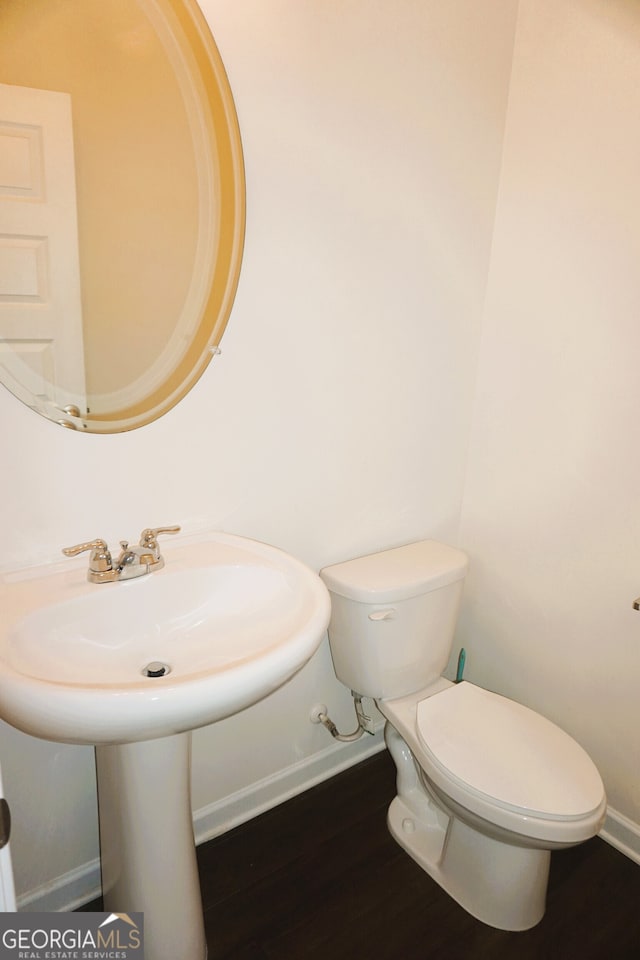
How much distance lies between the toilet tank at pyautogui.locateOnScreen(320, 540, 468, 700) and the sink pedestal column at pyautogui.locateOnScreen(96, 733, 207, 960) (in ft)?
1.84

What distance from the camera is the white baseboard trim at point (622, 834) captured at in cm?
158

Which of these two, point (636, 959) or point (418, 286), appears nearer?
point (636, 959)

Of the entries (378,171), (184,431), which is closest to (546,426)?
(378,171)

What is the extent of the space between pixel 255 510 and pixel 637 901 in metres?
1.37

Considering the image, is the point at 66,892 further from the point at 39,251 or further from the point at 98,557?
the point at 39,251

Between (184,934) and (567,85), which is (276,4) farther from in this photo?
(184,934)

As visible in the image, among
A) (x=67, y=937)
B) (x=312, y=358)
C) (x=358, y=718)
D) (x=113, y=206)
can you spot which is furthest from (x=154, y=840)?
(x=113, y=206)

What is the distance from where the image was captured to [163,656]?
107cm

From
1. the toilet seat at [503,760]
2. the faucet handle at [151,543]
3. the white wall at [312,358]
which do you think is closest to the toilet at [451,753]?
the toilet seat at [503,760]

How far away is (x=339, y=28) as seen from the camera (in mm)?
1283

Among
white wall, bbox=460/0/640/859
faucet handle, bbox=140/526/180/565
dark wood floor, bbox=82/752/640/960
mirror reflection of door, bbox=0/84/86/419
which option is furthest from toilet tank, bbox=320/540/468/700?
mirror reflection of door, bbox=0/84/86/419

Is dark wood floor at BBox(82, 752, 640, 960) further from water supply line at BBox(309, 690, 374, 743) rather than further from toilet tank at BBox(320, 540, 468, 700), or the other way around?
toilet tank at BBox(320, 540, 468, 700)

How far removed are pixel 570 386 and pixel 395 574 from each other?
2.31 ft

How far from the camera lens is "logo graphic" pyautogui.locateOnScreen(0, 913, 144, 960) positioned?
2.11 feet
